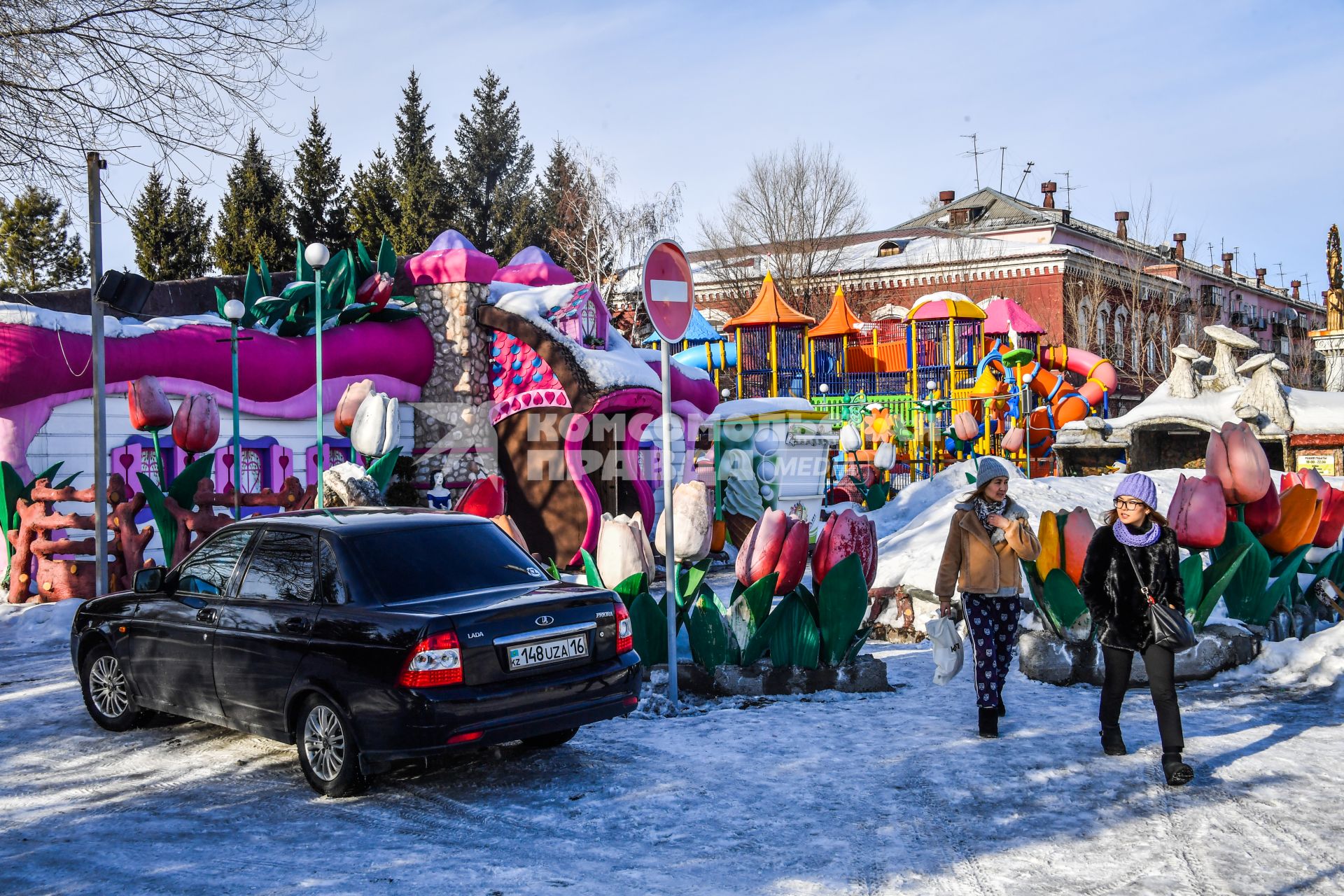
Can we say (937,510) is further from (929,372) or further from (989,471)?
(929,372)

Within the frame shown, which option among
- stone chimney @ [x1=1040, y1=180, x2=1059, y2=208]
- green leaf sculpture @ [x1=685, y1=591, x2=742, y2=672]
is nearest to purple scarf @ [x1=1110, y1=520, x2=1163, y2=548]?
green leaf sculpture @ [x1=685, y1=591, x2=742, y2=672]

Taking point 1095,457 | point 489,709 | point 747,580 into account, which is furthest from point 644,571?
point 1095,457

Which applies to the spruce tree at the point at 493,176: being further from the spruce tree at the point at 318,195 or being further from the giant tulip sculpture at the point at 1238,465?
the giant tulip sculpture at the point at 1238,465

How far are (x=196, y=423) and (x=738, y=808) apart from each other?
7764 millimetres

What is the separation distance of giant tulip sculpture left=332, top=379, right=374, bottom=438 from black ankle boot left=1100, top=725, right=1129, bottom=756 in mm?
7543

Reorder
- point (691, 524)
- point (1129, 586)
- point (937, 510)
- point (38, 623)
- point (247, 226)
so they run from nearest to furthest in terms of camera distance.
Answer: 1. point (1129, 586)
2. point (691, 524)
3. point (38, 623)
4. point (937, 510)
5. point (247, 226)

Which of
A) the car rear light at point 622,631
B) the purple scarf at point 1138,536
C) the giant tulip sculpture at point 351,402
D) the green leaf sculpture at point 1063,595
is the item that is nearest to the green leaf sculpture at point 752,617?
the car rear light at point 622,631

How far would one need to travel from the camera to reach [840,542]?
24.8ft

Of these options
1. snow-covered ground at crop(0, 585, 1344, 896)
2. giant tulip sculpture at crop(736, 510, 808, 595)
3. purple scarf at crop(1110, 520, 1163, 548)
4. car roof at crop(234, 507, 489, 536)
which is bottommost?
snow-covered ground at crop(0, 585, 1344, 896)

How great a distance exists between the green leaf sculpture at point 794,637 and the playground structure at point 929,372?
17.5m

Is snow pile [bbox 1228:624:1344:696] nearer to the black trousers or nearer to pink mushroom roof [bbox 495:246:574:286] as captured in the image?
the black trousers

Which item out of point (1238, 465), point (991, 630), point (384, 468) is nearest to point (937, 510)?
point (1238, 465)

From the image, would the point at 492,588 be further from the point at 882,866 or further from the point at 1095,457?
the point at 1095,457

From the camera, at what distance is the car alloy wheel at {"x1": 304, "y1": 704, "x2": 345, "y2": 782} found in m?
5.38
